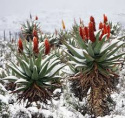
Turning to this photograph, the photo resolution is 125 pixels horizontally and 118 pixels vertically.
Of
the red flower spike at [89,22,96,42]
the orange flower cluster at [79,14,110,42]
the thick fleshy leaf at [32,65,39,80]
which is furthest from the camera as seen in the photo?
the thick fleshy leaf at [32,65,39,80]

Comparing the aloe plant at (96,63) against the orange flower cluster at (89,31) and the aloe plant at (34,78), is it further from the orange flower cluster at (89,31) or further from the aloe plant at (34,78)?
the aloe plant at (34,78)

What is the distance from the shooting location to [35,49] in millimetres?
4383

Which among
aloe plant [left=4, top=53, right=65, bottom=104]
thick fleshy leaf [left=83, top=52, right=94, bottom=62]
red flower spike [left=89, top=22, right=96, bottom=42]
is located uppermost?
red flower spike [left=89, top=22, right=96, bottom=42]

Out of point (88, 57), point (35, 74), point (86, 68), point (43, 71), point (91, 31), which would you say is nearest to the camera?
point (91, 31)

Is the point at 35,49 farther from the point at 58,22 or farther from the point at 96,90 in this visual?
the point at 58,22

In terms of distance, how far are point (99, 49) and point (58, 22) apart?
42913 millimetres

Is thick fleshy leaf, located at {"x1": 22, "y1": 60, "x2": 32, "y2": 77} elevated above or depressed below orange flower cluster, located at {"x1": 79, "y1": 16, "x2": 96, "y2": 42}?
below

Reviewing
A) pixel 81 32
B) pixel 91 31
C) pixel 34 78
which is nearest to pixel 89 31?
A: pixel 91 31

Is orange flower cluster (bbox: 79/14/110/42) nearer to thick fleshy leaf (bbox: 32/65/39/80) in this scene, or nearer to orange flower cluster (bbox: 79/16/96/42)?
orange flower cluster (bbox: 79/16/96/42)

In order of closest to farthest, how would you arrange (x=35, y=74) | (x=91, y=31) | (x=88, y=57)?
1. (x=91, y=31)
2. (x=88, y=57)
3. (x=35, y=74)

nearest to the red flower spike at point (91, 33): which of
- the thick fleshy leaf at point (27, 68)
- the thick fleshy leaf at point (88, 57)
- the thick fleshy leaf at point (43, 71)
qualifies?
the thick fleshy leaf at point (88, 57)

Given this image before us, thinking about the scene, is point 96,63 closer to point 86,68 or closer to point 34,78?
point 86,68

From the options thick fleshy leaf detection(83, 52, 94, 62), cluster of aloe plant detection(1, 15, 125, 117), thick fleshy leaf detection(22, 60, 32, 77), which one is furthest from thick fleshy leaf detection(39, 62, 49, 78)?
thick fleshy leaf detection(83, 52, 94, 62)

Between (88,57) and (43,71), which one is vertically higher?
(88,57)
